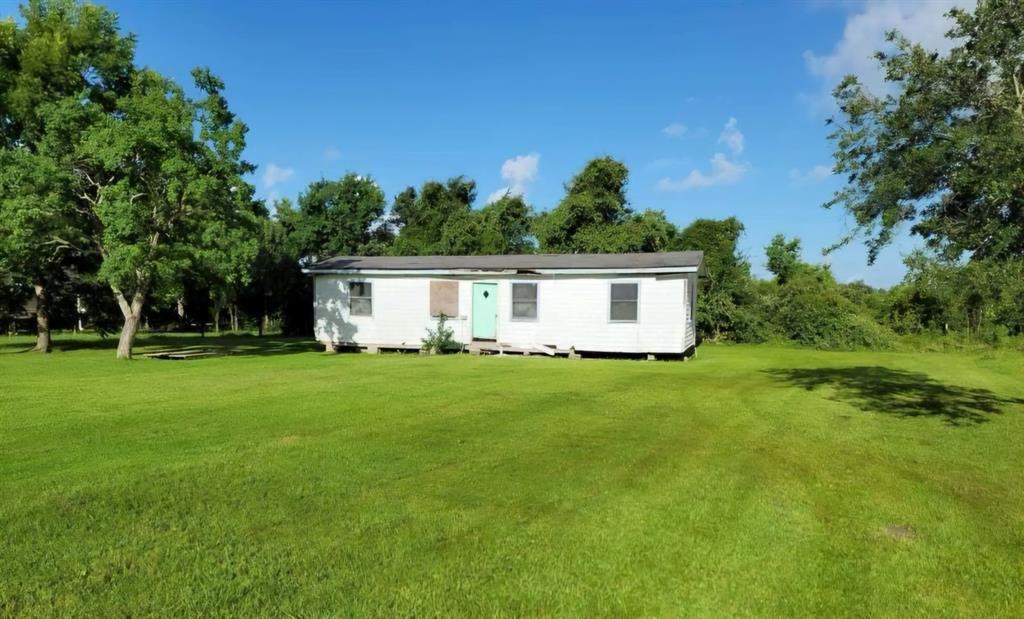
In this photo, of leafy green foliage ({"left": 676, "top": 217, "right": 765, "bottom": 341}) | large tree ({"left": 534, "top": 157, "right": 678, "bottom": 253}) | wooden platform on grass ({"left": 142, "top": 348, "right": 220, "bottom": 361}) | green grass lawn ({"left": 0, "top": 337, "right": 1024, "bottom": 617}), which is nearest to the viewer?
green grass lawn ({"left": 0, "top": 337, "right": 1024, "bottom": 617})

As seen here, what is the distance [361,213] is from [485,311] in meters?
19.2

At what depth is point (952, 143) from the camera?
746 cm

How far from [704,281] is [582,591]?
23.2 meters

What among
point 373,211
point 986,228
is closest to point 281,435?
point 986,228

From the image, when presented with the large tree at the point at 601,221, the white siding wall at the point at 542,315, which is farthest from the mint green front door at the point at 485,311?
the large tree at the point at 601,221

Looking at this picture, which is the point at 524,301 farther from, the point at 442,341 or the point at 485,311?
the point at 442,341

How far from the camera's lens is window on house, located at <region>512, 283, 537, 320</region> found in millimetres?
18953

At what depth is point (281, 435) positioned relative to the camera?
6.93 meters

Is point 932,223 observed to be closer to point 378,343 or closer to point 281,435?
point 281,435

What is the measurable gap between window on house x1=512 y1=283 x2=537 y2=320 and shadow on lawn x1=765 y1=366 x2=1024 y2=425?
22.6 feet

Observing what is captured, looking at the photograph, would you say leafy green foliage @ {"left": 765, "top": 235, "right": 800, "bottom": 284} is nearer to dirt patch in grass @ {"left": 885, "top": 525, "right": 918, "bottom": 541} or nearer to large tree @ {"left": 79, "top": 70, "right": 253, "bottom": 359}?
large tree @ {"left": 79, "top": 70, "right": 253, "bottom": 359}

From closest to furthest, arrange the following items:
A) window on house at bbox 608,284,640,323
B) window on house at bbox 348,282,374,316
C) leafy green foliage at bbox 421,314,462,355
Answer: window on house at bbox 608,284,640,323 → leafy green foliage at bbox 421,314,462,355 → window on house at bbox 348,282,374,316

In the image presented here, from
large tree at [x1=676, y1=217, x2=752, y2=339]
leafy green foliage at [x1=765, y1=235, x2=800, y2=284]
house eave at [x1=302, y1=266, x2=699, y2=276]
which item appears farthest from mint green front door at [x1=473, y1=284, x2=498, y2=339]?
leafy green foliage at [x1=765, y1=235, x2=800, y2=284]

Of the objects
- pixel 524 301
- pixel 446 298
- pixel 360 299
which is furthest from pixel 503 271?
pixel 360 299
